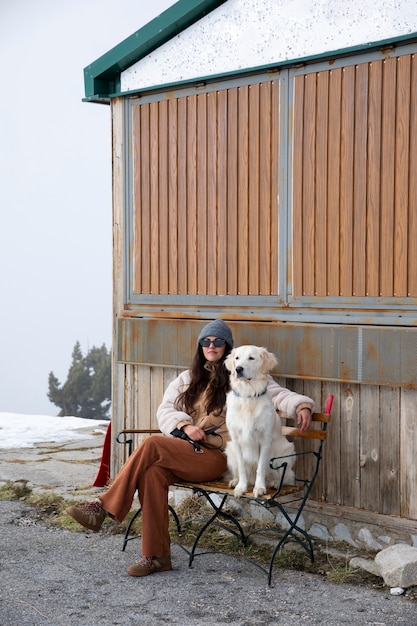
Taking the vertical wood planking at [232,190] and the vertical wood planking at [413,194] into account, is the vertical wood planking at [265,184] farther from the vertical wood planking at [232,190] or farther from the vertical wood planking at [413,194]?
the vertical wood planking at [413,194]

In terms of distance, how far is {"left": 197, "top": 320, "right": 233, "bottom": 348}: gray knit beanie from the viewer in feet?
17.8

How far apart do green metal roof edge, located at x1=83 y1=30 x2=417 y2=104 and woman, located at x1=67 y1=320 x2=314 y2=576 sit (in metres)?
1.75

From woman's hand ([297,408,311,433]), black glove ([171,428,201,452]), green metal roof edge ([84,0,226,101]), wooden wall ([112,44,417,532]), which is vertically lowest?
black glove ([171,428,201,452])

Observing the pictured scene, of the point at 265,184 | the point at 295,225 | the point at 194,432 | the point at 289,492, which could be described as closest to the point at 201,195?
the point at 265,184

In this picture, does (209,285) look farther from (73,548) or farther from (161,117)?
(73,548)

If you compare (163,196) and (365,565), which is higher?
(163,196)

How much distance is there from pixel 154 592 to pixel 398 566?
1360 millimetres

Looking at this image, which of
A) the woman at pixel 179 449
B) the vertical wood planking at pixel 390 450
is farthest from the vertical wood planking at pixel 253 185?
the vertical wood planking at pixel 390 450

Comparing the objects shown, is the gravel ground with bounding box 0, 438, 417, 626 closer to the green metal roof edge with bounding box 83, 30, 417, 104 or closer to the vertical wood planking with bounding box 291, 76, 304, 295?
the vertical wood planking with bounding box 291, 76, 304, 295

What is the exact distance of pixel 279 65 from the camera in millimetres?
5602

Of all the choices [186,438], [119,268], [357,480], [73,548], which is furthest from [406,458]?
[119,268]

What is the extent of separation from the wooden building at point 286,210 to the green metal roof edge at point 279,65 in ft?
0.05

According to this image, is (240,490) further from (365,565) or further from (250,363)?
(365,565)

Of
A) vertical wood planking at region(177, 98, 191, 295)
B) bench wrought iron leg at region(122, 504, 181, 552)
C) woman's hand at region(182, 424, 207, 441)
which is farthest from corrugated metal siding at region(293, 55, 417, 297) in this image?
bench wrought iron leg at region(122, 504, 181, 552)
